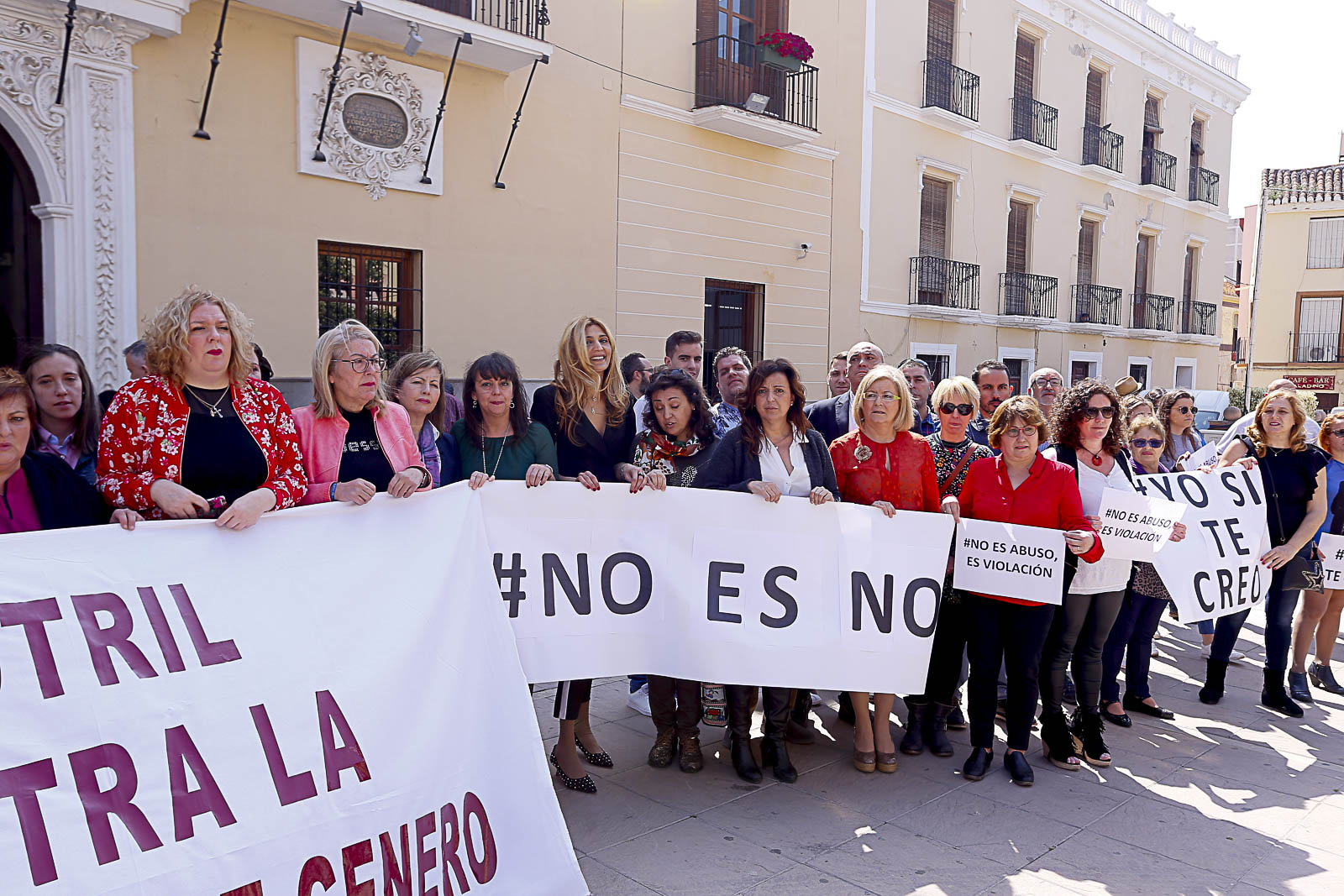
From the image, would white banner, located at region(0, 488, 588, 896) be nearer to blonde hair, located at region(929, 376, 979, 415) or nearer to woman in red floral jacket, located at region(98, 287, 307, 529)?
woman in red floral jacket, located at region(98, 287, 307, 529)

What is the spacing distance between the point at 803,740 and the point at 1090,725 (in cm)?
138

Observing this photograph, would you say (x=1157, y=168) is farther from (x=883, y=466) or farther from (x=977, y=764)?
(x=977, y=764)

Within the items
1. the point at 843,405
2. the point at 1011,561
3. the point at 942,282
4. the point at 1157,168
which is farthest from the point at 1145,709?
the point at 1157,168

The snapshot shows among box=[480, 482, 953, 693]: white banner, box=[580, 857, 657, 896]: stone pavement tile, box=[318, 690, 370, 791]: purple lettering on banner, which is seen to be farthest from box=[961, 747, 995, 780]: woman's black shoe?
box=[318, 690, 370, 791]: purple lettering on banner

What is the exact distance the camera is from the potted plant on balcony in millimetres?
12500

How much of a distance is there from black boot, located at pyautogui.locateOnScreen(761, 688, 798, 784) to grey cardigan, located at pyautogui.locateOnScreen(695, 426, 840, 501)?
37.1 inches

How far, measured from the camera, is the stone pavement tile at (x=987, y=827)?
12.4ft

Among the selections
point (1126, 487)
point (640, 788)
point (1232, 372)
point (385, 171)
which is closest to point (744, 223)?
point (385, 171)

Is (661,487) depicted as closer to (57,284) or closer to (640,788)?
→ (640,788)

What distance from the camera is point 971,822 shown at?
403cm

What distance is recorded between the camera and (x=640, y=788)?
4.29 metres

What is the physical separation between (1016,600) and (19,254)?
25.5 ft

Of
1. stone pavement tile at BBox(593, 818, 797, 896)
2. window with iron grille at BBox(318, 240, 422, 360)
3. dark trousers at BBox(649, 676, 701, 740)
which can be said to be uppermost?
window with iron grille at BBox(318, 240, 422, 360)

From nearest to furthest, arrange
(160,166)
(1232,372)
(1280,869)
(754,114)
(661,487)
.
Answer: (1280,869), (661,487), (160,166), (754,114), (1232,372)
